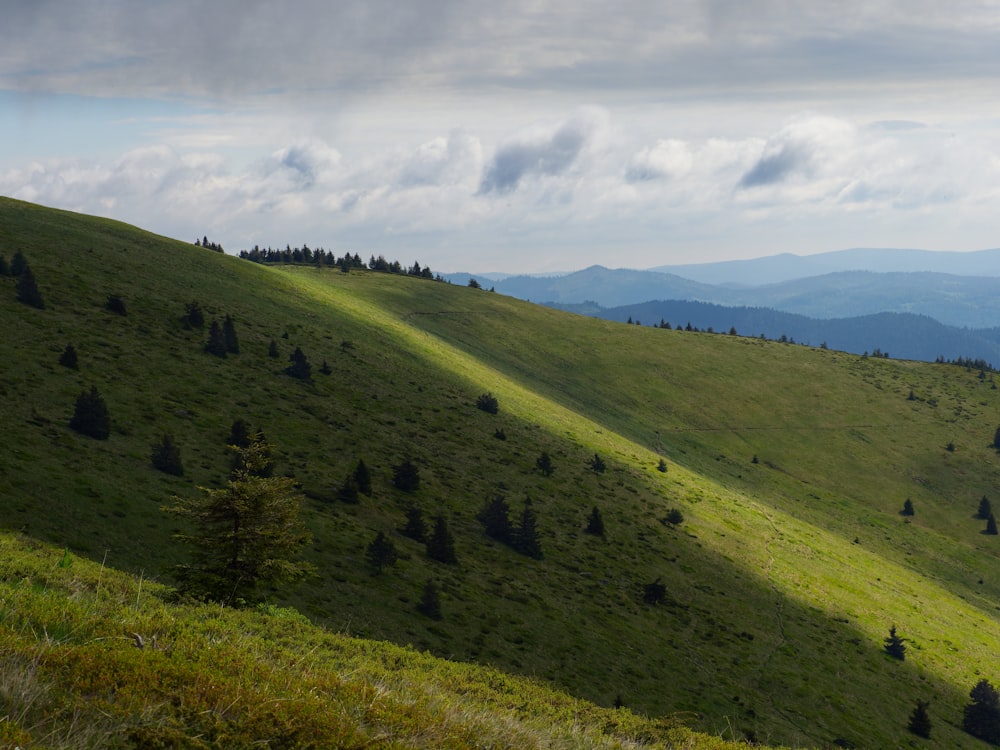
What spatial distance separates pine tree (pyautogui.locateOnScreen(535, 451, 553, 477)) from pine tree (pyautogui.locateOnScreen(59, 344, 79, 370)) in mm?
44072

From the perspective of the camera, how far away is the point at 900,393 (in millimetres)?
144000

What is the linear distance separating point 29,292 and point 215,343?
1617 cm

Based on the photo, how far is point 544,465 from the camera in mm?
71375

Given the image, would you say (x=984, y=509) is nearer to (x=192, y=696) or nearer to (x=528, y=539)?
(x=528, y=539)

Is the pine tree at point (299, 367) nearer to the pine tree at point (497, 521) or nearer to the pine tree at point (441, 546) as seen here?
the pine tree at point (497, 521)

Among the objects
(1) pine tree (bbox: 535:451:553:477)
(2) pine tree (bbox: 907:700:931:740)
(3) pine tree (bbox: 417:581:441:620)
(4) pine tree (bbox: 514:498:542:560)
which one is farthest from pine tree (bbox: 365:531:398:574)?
(2) pine tree (bbox: 907:700:931:740)

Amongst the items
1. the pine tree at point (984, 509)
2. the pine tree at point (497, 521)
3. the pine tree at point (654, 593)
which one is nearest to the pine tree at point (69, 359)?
the pine tree at point (497, 521)

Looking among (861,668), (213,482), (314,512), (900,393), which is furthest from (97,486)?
(900,393)

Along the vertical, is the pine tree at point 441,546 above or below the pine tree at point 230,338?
below

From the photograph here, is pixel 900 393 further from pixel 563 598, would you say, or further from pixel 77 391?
pixel 77 391

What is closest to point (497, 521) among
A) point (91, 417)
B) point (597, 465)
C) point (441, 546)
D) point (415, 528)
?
point (415, 528)

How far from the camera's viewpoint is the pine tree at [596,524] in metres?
61.3

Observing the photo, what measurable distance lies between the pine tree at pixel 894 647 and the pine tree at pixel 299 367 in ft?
200

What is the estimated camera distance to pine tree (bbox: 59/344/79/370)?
163 feet
